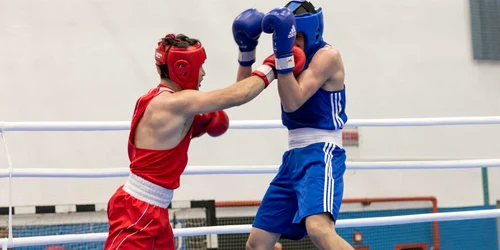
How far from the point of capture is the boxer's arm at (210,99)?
84.4 inches

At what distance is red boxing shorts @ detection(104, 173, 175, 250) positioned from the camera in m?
2.16

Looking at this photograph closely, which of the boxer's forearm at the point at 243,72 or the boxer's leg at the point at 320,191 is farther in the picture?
the boxer's forearm at the point at 243,72

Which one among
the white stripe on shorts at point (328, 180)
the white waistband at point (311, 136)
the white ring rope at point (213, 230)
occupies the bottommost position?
the white ring rope at point (213, 230)

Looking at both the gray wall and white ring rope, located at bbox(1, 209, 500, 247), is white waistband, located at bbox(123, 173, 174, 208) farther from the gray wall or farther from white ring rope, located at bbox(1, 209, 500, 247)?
the gray wall

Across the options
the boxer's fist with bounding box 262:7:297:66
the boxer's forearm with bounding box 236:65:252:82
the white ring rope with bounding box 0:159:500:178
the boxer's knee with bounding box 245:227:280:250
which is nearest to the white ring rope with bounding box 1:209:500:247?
the white ring rope with bounding box 0:159:500:178

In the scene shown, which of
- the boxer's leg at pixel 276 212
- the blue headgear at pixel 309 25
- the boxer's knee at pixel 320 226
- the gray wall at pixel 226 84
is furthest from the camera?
the gray wall at pixel 226 84

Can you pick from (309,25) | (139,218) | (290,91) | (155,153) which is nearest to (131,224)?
(139,218)

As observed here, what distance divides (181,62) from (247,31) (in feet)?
0.92

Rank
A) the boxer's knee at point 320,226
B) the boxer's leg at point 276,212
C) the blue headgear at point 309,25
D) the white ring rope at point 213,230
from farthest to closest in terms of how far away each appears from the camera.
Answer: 1. the white ring rope at point 213,230
2. the boxer's leg at point 276,212
3. the blue headgear at point 309,25
4. the boxer's knee at point 320,226

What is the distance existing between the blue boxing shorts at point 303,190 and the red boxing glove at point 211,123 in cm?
29

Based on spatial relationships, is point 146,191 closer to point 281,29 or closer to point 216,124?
point 216,124

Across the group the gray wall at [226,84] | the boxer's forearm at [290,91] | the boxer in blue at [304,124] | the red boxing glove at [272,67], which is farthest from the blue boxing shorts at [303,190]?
the gray wall at [226,84]

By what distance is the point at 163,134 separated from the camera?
2195 mm

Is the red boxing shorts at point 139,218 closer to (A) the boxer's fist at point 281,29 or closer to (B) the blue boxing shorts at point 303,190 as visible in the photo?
(B) the blue boxing shorts at point 303,190
